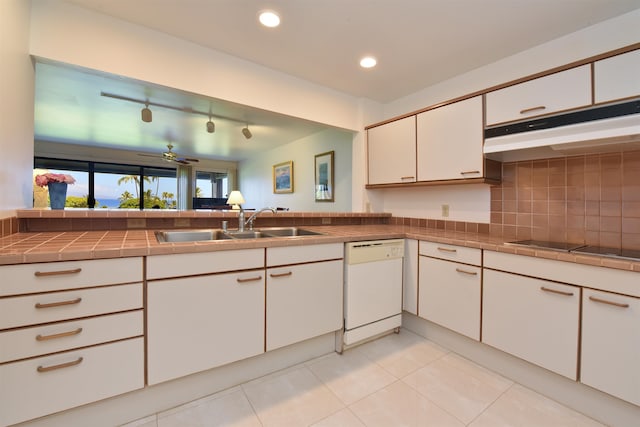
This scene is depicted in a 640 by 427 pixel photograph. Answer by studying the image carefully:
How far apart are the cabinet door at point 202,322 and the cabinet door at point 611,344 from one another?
5.52ft

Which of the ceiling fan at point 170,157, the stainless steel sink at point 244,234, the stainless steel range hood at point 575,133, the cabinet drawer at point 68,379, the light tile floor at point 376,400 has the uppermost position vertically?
the ceiling fan at point 170,157

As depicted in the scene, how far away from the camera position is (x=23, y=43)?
143cm

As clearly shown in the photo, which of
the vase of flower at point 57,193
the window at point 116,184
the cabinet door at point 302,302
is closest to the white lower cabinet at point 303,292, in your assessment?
the cabinet door at point 302,302

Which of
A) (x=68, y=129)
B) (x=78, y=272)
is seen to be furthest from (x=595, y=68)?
(x=68, y=129)

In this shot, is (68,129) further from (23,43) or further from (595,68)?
(595,68)

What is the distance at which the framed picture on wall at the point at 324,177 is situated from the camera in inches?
151

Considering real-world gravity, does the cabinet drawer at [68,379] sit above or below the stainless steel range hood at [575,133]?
below

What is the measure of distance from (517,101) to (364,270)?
1545 mm

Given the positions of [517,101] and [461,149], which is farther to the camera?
[461,149]

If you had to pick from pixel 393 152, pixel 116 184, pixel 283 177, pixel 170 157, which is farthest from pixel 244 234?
pixel 116 184

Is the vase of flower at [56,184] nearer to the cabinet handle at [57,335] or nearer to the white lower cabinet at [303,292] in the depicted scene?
the cabinet handle at [57,335]

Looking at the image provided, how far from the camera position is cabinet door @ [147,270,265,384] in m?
1.28

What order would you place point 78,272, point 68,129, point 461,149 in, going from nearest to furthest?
point 78,272, point 461,149, point 68,129

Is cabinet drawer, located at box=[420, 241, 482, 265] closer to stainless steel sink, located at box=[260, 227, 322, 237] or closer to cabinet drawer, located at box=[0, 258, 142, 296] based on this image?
stainless steel sink, located at box=[260, 227, 322, 237]
